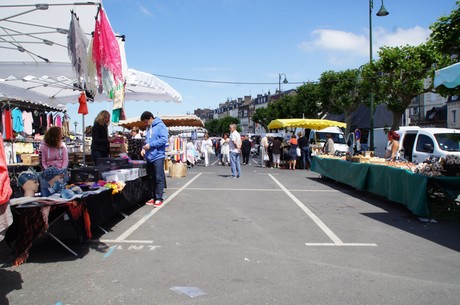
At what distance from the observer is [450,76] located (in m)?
7.12

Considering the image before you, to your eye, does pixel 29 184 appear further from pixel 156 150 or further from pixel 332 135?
pixel 332 135

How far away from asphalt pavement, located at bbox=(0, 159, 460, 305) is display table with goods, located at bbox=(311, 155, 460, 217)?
0.37 metres

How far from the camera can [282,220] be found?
7117 millimetres

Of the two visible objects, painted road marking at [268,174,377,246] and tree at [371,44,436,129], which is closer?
painted road marking at [268,174,377,246]

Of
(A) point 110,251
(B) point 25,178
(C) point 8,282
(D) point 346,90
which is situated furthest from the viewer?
(D) point 346,90

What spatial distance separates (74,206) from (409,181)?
19.7 feet

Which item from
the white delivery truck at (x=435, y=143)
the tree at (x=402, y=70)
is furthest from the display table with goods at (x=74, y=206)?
the tree at (x=402, y=70)

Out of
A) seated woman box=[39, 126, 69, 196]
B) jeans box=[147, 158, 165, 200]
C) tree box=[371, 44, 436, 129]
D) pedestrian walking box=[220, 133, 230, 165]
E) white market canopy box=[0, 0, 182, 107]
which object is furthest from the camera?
tree box=[371, 44, 436, 129]

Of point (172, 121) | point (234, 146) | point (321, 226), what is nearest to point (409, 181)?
point (321, 226)

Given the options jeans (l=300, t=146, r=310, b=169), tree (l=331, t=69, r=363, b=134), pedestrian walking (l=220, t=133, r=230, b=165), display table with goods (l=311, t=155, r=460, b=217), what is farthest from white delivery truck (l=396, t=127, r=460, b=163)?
tree (l=331, t=69, r=363, b=134)

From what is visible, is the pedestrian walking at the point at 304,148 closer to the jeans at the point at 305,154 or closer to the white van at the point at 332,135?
the jeans at the point at 305,154

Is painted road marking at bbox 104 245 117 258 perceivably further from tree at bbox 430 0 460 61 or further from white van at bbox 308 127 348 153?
white van at bbox 308 127 348 153

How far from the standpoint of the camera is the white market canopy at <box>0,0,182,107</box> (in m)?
7.72

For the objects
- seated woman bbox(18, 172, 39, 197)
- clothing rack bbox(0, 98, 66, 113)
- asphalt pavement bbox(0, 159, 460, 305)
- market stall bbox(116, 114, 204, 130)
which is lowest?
asphalt pavement bbox(0, 159, 460, 305)
